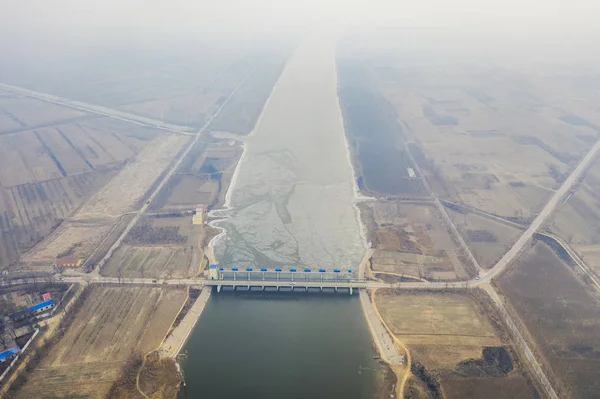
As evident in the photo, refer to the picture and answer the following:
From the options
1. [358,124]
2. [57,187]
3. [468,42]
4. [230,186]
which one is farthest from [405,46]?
[57,187]

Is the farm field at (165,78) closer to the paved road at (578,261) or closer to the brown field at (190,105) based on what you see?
the brown field at (190,105)

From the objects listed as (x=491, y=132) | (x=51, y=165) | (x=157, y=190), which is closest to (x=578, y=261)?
(x=491, y=132)

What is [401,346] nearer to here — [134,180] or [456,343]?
[456,343]

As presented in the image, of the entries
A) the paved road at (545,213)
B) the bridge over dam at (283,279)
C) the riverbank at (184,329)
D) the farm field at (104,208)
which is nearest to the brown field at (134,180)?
the farm field at (104,208)

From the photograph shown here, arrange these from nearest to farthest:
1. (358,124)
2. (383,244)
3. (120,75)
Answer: (383,244), (358,124), (120,75)

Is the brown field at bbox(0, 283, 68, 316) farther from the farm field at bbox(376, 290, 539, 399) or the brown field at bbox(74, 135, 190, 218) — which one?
the farm field at bbox(376, 290, 539, 399)

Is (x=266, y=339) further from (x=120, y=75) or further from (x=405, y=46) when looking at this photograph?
(x=405, y=46)

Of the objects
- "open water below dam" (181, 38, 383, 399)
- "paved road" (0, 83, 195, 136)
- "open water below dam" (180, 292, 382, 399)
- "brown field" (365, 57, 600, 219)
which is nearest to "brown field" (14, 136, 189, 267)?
"paved road" (0, 83, 195, 136)

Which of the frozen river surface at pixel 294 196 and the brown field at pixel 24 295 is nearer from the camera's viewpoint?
the brown field at pixel 24 295
